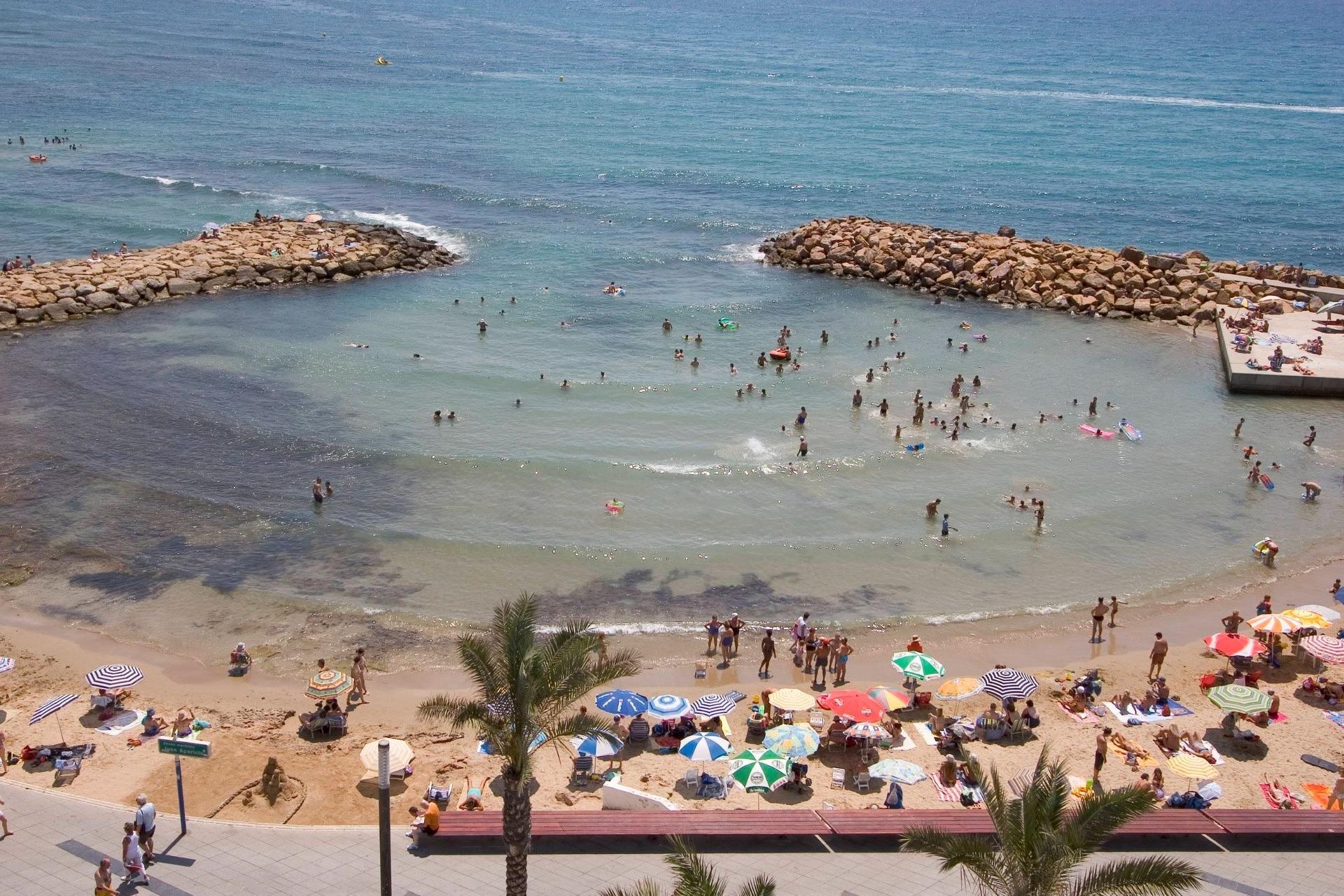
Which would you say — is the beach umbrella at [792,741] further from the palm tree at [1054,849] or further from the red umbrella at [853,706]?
the palm tree at [1054,849]

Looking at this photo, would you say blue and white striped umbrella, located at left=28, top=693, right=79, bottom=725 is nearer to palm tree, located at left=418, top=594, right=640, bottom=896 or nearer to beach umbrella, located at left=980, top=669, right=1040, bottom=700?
palm tree, located at left=418, top=594, right=640, bottom=896

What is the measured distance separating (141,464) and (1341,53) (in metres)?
211

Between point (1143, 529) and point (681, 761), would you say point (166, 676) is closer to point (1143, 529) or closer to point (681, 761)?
point (681, 761)

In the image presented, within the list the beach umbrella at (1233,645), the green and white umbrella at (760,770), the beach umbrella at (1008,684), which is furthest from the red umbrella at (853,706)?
the beach umbrella at (1233,645)

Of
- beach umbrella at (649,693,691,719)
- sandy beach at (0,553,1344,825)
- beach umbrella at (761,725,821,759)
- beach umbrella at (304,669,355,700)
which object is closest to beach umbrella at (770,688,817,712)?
sandy beach at (0,553,1344,825)

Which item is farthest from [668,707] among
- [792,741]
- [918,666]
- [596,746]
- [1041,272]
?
[1041,272]

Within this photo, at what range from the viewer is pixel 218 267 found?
61.4 m

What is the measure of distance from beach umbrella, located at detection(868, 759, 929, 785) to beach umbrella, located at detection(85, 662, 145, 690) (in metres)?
16.3

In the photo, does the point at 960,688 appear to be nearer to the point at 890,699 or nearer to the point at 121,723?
the point at 890,699

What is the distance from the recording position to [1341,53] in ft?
638

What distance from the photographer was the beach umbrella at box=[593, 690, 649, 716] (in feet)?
80.8

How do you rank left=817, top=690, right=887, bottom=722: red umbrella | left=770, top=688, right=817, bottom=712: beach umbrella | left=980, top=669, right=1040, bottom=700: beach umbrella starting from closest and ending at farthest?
left=817, top=690, right=887, bottom=722: red umbrella < left=770, top=688, right=817, bottom=712: beach umbrella < left=980, top=669, right=1040, bottom=700: beach umbrella

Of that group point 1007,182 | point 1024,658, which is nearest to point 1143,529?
point 1024,658

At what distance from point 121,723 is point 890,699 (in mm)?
16983
